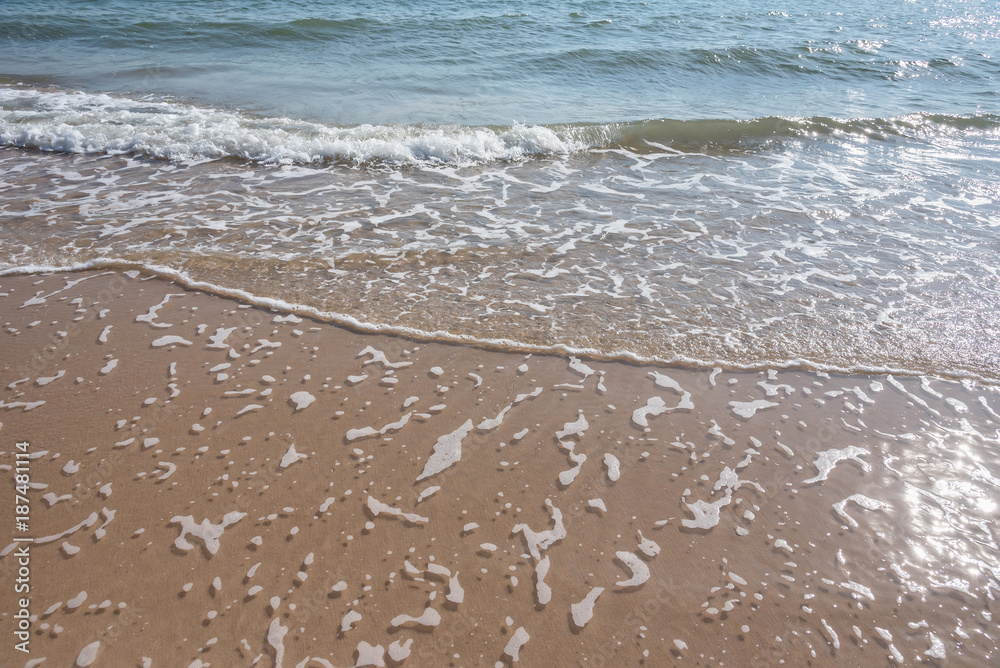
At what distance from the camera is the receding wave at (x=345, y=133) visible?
8.05m

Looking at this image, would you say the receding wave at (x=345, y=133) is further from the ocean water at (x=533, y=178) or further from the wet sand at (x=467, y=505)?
the wet sand at (x=467, y=505)

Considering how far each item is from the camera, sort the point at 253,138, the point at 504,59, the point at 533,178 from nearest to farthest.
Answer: the point at 533,178 → the point at 253,138 → the point at 504,59

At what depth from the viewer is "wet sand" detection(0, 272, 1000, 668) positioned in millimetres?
2611

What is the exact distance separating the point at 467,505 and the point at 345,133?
7.14 meters

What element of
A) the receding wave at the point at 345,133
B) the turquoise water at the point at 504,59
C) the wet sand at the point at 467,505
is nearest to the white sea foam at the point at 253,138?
the receding wave at the point at 345,133

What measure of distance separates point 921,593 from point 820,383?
1.68m

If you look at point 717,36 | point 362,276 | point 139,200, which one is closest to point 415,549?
point 362,276

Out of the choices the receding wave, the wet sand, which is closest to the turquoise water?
the receding wave

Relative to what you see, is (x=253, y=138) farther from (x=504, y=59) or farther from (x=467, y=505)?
(x=467, y=505)

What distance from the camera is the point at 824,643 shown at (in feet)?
8.66

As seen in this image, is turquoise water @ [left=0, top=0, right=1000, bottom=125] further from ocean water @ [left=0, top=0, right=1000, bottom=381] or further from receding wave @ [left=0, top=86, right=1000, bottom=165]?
receding wave @ [left=0, top=86, right=1000, bottom=165]

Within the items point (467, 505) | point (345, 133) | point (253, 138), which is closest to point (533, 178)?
point (345, 133)

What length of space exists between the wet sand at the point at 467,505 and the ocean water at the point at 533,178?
0.61m

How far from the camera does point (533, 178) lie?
776 centimetres
